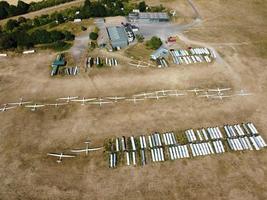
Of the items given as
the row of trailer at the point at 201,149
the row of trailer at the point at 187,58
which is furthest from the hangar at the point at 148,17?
the row of trailer at the point at 201,149

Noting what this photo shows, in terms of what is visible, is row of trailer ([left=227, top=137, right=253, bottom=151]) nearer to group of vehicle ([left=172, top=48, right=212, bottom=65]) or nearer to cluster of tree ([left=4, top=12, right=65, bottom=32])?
group of vehicle ([left=172, top=48, right=212, bottom=65])

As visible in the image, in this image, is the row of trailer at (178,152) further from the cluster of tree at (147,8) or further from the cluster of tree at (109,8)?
the cluster of tree at (147,8)

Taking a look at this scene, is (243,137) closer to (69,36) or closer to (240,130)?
(240,130)

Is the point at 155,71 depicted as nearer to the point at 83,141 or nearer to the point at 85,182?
the point at 83,141

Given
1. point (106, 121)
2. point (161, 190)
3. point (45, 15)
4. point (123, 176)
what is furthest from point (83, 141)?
point (45, 15)

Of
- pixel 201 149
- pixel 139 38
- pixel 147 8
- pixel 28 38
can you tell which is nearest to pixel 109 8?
pixel 147 8

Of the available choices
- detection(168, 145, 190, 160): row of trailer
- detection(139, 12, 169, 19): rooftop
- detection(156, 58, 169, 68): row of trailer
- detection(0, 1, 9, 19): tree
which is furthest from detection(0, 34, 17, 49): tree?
detection(168, 145, 190, 160): row of trailer

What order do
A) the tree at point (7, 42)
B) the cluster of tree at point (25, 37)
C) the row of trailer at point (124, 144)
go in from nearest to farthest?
1. the row of trailer at point (124, 144)
2. the tree at point (7, 42)
3. the cluster of tree at point (25, 37)
